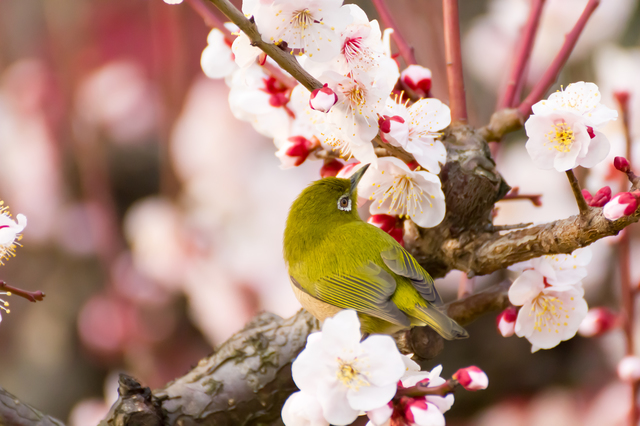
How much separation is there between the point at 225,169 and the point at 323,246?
79 centimetres

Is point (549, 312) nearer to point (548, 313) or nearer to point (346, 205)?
point (548, 313)

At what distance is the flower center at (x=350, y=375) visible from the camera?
39 centimetres

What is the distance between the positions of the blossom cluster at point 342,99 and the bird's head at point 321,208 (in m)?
0.03

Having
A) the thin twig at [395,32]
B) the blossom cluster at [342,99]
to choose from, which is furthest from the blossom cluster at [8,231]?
the thin twig at [395,32]

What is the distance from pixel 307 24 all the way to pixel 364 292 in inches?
10.9

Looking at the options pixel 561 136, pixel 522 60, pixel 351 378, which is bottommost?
pixel 351 378

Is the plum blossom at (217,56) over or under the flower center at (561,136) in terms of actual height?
over

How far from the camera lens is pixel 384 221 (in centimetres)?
63

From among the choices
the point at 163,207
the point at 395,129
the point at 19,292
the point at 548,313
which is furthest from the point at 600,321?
the point at 163,207

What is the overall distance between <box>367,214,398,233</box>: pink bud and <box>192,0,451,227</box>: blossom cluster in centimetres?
3

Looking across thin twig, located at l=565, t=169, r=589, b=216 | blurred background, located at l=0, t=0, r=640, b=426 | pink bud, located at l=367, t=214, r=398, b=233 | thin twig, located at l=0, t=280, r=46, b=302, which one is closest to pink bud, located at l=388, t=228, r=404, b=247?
pink bud, located at l=367, t=214, r=398, b=233

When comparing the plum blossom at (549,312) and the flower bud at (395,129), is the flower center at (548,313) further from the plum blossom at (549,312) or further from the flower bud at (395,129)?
the flower bud at (395,129)

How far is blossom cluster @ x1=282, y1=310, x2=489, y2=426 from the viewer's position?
0.38 m

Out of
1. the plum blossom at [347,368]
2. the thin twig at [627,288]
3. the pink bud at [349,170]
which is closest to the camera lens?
the plum blossom at [347,368]
